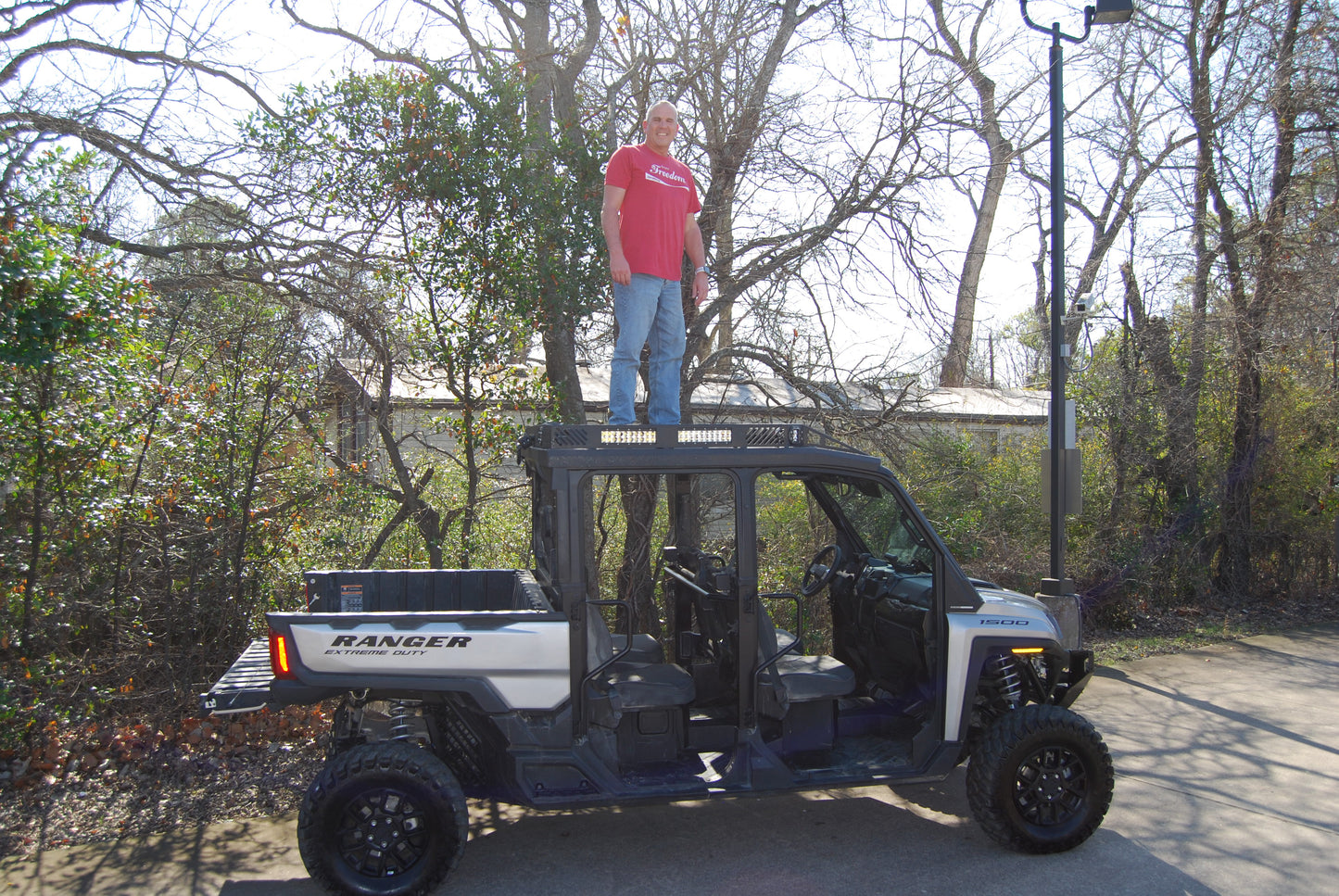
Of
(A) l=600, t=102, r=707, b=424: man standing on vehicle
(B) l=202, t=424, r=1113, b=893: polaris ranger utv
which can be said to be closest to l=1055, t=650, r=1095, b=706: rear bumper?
(B) l=202, t=424, r=1113, b=893: polaris ranger utv

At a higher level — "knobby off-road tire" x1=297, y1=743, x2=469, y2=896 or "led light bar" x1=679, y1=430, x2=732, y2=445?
"led light bar" x1=679, y1=430, x2=732, y2=445

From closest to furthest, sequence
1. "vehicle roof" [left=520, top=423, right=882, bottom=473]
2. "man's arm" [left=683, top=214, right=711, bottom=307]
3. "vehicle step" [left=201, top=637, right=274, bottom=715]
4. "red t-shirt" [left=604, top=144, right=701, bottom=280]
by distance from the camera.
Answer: "vehicle step" [left=201, top=637, right=274, bottom=715]
"vehicle roof" [left=520, top=423, right=882, bottom=473]
"red t-shirt" [left=604, top=144, right=701, bottom=280]
"man's arm" [left=683, top=214, right=711, bottom=307]

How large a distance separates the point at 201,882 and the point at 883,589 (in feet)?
11.8

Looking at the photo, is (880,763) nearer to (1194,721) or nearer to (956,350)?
(1194,721)

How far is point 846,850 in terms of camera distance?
468cm

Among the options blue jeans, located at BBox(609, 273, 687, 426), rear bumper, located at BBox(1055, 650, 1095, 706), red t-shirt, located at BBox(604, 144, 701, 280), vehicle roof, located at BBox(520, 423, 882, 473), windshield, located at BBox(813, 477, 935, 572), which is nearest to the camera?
vehicle roof, located at BBox(520, 423, 882, 473)

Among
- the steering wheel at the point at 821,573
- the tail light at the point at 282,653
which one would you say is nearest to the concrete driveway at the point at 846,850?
the tail light at the point at 282,653

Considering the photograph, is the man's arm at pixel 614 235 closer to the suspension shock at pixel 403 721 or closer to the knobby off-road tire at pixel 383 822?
the suspension shock at pixel 403 721

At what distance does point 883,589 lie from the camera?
16.8 ft

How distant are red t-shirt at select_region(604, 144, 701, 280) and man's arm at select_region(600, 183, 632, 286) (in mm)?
75

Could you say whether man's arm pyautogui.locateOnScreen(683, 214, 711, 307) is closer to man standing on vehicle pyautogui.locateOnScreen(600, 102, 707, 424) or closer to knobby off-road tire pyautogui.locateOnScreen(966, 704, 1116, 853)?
man standing on vehicle pyautogui.locateOnScreen(600, 102, 707, 424)

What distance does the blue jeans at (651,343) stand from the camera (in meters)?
5.52

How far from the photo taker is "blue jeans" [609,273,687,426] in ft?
18.1

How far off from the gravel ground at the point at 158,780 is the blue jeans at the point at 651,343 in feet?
9.44
